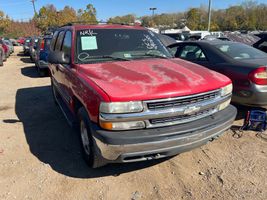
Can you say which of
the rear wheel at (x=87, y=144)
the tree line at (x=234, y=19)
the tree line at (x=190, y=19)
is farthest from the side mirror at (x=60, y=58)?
the tree line at (x=234, y=19)

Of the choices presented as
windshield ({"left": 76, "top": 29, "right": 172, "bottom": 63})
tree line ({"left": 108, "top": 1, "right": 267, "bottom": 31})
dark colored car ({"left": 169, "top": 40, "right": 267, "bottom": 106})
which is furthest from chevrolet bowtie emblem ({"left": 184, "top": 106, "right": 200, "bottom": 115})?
tree line ({"left": 108, "top": 1, "right": 267, "bottom": 31})

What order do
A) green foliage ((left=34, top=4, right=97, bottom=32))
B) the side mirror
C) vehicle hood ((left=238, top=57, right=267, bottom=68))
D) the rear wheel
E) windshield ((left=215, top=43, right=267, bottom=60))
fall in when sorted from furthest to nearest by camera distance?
green foliage ((left=34, top=4, right=97, bottom=32)) → windshield ((left=215, top=43, right=267, bottom=60)) → vehicle hood ((left=238, top=57, right=267, bottom=68)) → the side mirror → the rear wheel

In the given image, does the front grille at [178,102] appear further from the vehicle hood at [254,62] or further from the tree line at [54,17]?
the tree line at [54,17]

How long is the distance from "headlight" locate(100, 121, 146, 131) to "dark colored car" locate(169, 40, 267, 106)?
2705 millimetres

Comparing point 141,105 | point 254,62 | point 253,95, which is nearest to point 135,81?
point 141,105

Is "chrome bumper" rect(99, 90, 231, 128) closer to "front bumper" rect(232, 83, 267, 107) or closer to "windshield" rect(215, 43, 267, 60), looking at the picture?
"front bumper" rect(232, 83, 267, 107)

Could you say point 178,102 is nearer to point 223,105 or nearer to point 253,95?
point 223,105

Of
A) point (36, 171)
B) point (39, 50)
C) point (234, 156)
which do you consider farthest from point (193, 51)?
point (39, 50)

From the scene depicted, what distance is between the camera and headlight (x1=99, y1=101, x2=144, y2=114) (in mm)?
2716

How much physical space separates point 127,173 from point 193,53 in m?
3.74

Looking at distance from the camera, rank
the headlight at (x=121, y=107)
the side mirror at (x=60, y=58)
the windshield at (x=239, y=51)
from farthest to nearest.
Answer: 1. the windshield at (x=239, y=51)
2. the side mirror at (x=60, y=58)
3. the headlight at (x=121, y=107)

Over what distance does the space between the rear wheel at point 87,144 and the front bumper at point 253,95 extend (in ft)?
→ 9.55

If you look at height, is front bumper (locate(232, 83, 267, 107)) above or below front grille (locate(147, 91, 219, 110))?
below

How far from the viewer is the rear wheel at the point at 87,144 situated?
312 cm
